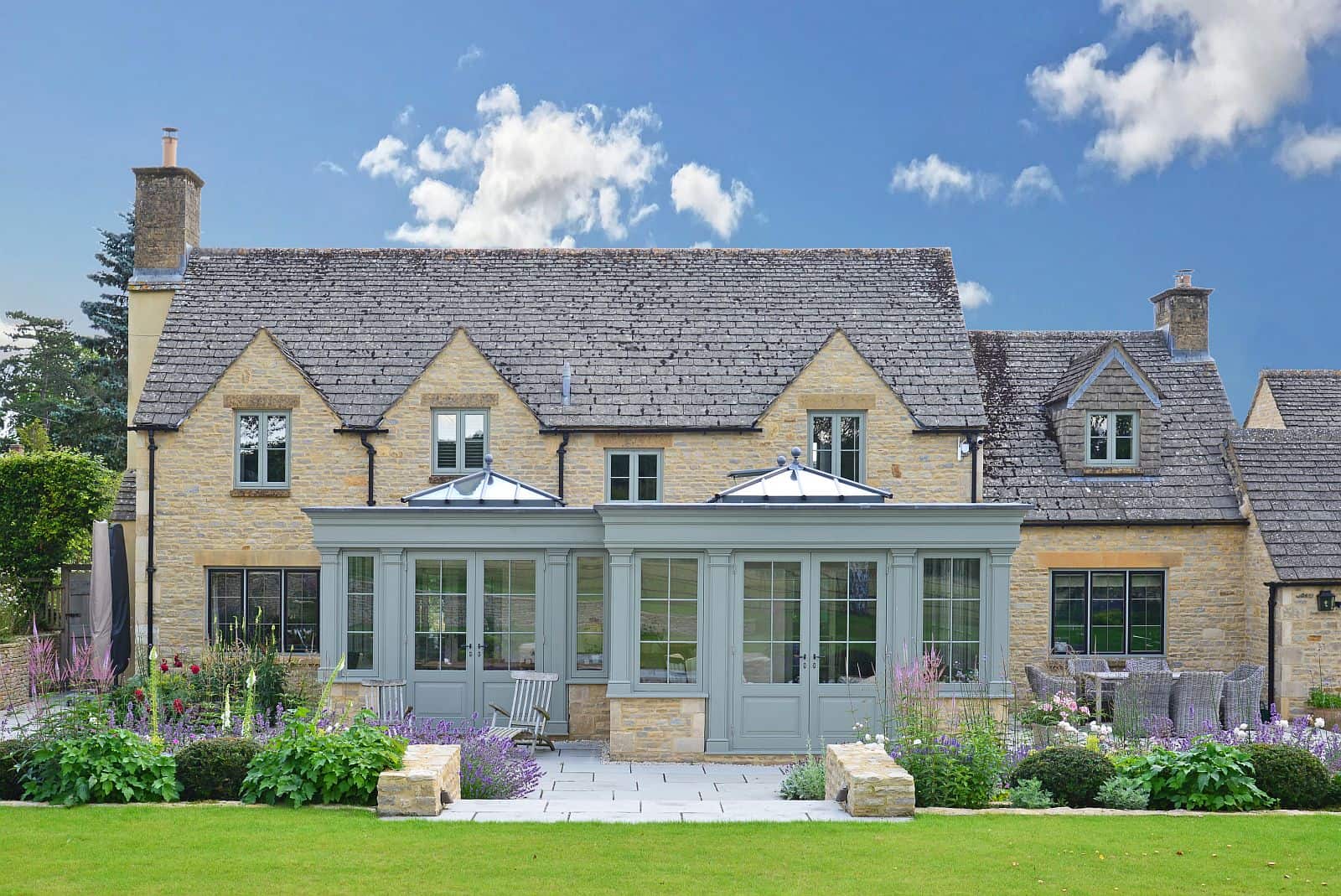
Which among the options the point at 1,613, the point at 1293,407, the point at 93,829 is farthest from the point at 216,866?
the point at 1293,407

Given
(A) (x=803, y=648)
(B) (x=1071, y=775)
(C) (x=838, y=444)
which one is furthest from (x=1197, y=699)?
(C) (x=838, y=444)

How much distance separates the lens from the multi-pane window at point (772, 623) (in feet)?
52.3

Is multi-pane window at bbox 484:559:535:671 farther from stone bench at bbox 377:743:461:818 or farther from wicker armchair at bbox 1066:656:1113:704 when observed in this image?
wicker armchair at bbox 1066:656:1113:704

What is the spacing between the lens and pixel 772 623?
15984 mm

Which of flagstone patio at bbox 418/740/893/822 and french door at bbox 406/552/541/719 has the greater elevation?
french door at bbox 406/552/541/719

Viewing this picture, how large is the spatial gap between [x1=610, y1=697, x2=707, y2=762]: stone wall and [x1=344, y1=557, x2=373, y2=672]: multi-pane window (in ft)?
13.1

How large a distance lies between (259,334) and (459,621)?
8077mm

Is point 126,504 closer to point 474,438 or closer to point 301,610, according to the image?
point 301,610

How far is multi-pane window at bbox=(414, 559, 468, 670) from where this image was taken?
1717 centimetres

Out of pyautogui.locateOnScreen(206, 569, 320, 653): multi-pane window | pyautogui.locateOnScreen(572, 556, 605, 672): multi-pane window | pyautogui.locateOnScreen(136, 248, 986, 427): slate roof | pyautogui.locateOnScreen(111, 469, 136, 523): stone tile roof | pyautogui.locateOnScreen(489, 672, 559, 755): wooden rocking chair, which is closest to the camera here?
pyautogui.locateOnScreen(489, 672, 559, 755): wooden rocking chair

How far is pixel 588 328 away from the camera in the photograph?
920 inches

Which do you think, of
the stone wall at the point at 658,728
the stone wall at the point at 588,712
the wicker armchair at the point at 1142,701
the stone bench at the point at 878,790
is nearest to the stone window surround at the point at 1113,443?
the wicker armchair at the point at 1142,701

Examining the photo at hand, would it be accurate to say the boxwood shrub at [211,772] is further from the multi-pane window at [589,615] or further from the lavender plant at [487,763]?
the multi-pane window at [589,615]

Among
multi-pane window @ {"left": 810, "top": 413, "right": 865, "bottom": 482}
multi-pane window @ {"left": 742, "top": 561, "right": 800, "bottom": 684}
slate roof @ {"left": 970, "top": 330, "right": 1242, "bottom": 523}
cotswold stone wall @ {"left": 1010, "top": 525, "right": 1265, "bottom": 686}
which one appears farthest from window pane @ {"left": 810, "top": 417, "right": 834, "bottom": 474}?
multi-pane window @ {"left": 742, "top": 561, "right": 800, "bottom": 684}
